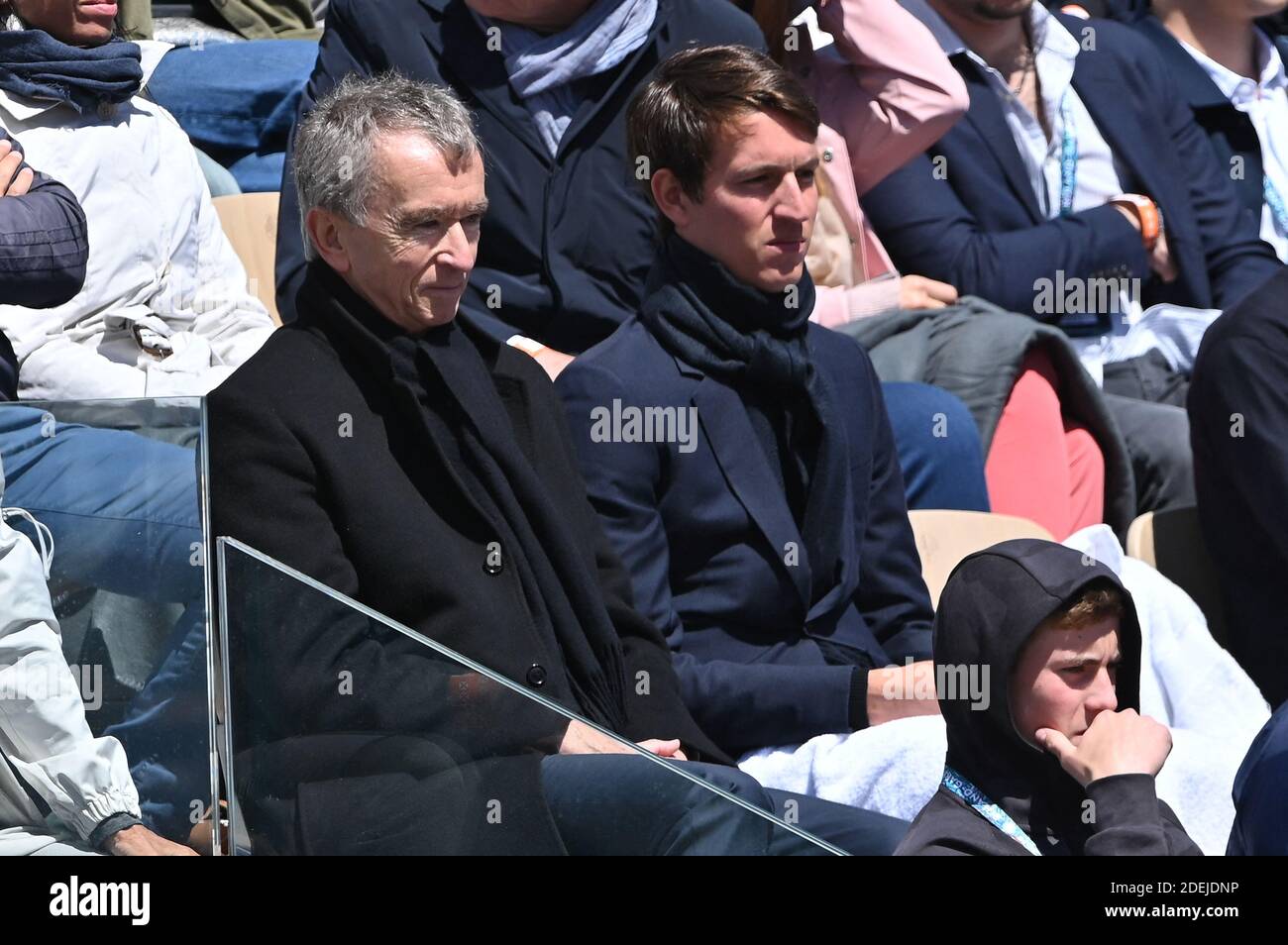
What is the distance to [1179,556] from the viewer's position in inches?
174

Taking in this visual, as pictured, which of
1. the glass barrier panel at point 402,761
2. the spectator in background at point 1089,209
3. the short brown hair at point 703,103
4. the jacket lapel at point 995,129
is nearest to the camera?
the glass barrier panel at point 402,761

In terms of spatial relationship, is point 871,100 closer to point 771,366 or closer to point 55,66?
point 771,366

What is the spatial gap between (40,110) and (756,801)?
2.23 meters

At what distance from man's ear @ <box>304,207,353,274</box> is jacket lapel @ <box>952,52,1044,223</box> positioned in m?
2.35

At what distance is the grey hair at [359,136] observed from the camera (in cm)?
331

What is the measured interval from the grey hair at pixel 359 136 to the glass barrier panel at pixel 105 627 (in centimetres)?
88

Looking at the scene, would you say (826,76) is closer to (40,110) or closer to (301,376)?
(40,110)

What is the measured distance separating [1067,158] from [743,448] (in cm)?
214

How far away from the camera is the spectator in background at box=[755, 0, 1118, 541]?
4.57 m

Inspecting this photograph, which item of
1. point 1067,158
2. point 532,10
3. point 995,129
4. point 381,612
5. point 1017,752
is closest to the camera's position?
point 1017,752

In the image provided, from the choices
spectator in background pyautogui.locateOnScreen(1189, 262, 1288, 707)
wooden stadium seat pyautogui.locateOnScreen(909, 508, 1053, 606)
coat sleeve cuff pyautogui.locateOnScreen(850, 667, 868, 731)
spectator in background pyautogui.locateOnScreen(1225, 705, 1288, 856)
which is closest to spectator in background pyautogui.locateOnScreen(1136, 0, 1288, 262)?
spectator in background pyautogui.locateOnScreen(1189, 262, 1288, 707)

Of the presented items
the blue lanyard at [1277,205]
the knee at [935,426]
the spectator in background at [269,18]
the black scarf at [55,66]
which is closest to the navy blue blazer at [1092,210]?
the blue lanyard at [1277,205]

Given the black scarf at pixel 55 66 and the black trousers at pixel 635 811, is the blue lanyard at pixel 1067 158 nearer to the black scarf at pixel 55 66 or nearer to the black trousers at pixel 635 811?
the black scarf at pixel 55 66

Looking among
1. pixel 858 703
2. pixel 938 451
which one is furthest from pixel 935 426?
pixel 858 703
